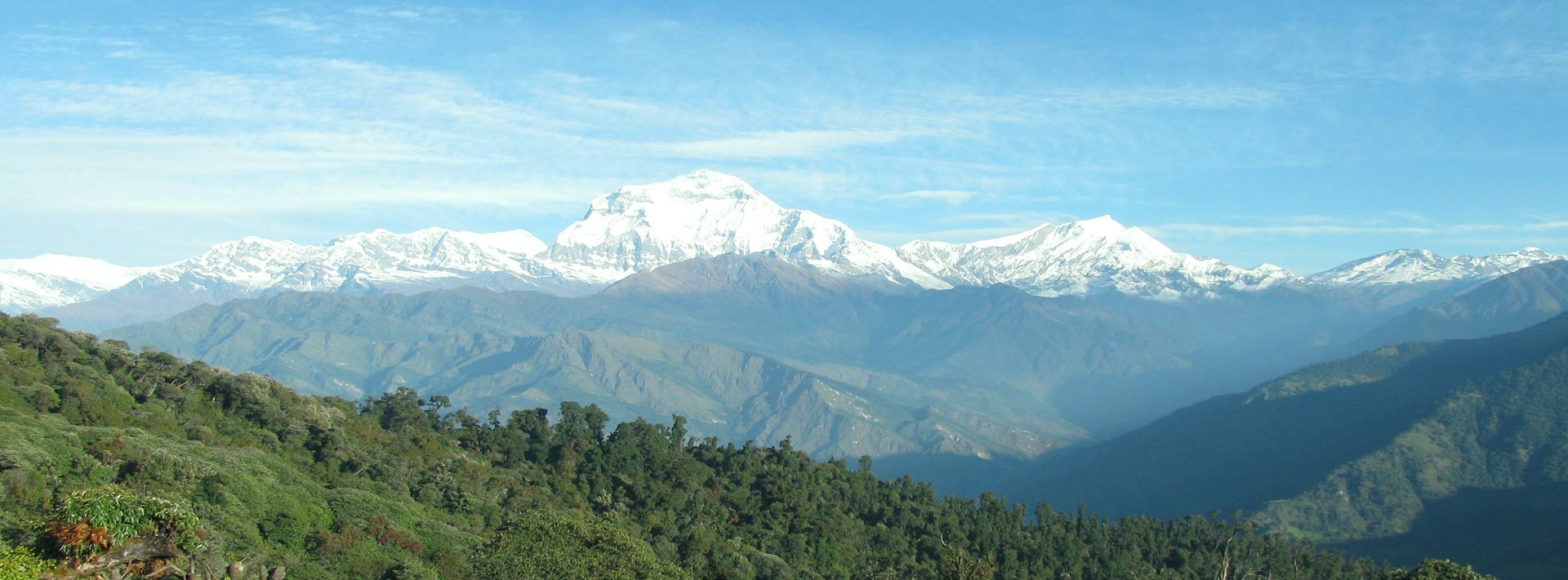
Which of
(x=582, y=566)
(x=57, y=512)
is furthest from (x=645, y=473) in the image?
(x=57, y=512)

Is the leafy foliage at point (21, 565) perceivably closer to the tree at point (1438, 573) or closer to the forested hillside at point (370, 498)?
the forested hillside at point (370, 498)

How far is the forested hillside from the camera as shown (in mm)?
84500

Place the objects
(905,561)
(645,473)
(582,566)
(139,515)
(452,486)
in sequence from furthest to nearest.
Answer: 1. (645,473)
2. (905,561)
3. (452,486)
4. (582,566)
5. (139,515)

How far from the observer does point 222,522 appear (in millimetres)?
100312

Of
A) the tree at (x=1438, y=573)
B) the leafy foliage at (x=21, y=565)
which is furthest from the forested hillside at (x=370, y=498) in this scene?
the tree at (x=1438, y=573)

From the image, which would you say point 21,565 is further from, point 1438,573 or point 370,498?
point 1438,573

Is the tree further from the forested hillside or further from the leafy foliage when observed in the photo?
the leafy foliage

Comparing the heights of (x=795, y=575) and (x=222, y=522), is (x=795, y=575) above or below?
below

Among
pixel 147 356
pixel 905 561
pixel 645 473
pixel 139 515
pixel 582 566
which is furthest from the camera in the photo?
pixel 645 473

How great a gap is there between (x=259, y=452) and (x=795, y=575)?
6469cm

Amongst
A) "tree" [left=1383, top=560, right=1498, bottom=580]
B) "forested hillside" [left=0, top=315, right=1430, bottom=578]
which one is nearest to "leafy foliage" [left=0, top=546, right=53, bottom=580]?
"forested hillside" [left=0, top=315, right=1430, bottom=578]

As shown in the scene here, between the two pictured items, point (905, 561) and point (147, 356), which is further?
point (905, 561)

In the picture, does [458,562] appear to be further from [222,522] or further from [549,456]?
[549,456]

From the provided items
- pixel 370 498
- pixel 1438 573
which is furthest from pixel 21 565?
pixel 1438 573
